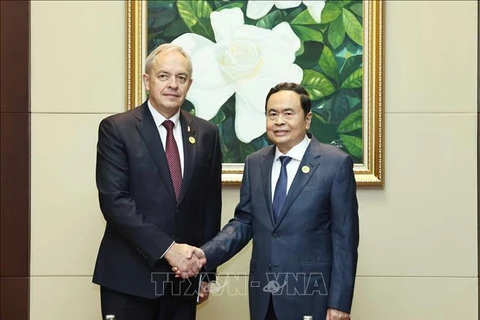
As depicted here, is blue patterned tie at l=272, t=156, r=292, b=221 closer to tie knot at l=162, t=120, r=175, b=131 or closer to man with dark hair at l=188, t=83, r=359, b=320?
man with dark hair at l=188, t=83, r=359, b=320

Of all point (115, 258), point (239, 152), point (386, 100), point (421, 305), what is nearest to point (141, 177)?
point (115, 258)

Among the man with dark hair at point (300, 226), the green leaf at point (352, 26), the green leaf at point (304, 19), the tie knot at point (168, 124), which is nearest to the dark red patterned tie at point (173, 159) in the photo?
the tie knot at point (168, 124)

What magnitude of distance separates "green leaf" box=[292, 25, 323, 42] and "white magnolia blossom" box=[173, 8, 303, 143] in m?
0.04

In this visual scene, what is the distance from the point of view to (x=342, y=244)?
120 inches

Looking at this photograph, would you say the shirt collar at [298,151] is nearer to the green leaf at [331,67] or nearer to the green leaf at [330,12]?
the green leaf at [331,67]

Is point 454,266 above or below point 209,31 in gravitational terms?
below

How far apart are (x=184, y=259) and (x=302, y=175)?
23.8 inches

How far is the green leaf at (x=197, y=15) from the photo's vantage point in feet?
13.6

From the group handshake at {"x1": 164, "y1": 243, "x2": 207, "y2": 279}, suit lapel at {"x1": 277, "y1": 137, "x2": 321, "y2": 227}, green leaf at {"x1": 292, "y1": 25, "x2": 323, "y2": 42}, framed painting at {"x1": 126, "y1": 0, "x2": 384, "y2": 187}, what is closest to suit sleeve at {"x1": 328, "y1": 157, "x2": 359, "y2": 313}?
suit lapel at {"x1": 277, "y1": 137, "x2": 321, "y2": 227}

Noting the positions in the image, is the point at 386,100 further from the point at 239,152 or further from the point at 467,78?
the point at 239,152

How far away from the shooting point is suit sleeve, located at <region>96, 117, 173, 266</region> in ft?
10.2

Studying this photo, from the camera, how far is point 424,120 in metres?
4.16

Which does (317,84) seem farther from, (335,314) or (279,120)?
(335,314)

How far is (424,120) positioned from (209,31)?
1.28 meters
